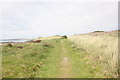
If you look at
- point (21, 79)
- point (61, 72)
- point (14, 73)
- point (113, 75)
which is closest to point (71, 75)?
point (61, 72)

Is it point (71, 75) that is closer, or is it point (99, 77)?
point (99, 77)

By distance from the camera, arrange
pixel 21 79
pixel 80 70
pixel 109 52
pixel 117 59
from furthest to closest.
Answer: pixel 109 52, pixel 80 70, pixel 117 59, pixel 21 79

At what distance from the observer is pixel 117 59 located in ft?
28.2

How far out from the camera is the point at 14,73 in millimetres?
8406

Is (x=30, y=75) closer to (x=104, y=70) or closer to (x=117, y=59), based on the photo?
(x=104, y=70)

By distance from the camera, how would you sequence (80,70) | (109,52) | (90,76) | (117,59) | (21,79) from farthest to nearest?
(109,52) → (80,70) → (117,59) → (90,76) → (21,79)

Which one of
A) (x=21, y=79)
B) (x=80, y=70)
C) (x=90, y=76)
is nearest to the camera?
(x=21, y=79)

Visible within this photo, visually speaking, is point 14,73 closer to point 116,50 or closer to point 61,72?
point 61,72

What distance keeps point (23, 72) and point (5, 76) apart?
1071mm

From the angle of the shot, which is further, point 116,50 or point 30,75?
point 116,50

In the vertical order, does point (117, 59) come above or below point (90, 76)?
above

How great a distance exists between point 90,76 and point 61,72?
1.94 m

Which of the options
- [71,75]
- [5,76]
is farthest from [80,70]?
[5,76]

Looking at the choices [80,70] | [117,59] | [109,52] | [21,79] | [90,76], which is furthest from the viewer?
[109,52]
